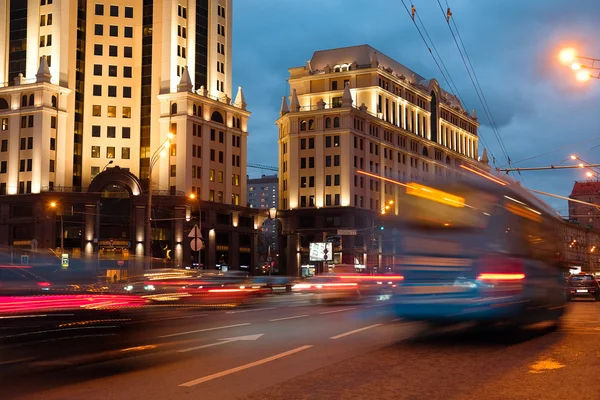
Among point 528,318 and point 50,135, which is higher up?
point 50,135

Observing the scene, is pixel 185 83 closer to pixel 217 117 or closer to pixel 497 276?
pixel 217 117

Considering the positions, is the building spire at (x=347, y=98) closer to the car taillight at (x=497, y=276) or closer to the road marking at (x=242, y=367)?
the car taillight at (x=497, y=276)

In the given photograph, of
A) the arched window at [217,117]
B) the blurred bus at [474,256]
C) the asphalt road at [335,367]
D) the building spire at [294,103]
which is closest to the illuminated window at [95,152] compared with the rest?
the arched window at [217,117]

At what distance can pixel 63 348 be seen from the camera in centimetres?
1407

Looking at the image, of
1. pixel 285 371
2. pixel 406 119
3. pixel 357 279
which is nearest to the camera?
pixel 285 371

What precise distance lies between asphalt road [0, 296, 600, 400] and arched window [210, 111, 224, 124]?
2880 inches

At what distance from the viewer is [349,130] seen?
319 feet

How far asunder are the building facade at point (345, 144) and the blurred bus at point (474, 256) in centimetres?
7323

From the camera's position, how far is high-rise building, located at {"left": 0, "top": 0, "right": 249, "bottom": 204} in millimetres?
82812

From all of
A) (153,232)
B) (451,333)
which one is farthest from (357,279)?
(153,232)

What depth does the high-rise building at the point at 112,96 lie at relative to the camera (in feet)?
272

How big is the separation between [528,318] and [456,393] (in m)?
6.69

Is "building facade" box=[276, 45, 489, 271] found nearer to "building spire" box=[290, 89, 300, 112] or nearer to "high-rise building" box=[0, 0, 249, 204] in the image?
"building spire" box=[290, 89, 300, 112]

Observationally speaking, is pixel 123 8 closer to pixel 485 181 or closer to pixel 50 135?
pixel 50 135
